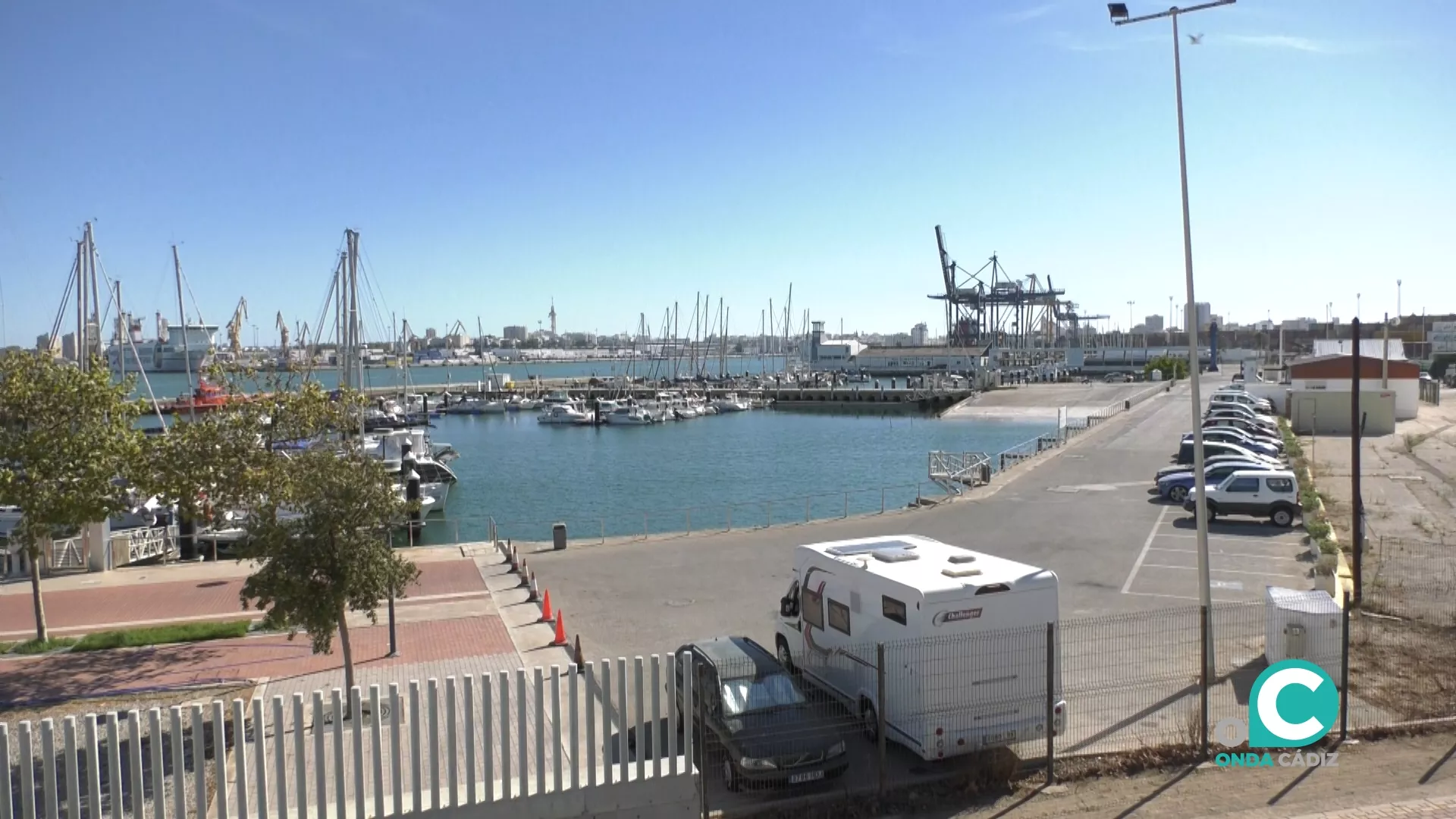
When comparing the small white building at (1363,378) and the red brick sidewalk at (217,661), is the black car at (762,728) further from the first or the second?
the small white building at (1363,378)

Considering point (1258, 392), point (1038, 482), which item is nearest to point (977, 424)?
point (1258, 392)

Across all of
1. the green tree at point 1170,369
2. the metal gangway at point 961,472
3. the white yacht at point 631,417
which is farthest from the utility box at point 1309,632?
the green tree at point 1170,369

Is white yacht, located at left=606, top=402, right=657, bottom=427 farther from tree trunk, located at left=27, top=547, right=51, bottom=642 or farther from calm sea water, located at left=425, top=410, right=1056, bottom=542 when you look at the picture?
tree trunk, located at left=27, top=547, right=51, bottom=642

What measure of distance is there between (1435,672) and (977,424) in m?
67.0

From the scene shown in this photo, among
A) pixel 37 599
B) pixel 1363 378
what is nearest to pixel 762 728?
pixel 37 599

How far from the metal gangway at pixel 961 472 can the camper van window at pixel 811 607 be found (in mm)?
18657

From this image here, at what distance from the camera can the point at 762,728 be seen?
8461mm

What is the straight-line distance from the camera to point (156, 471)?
1457cm

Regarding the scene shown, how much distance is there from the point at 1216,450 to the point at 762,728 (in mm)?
27518

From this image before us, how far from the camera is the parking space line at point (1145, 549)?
55.0 feet

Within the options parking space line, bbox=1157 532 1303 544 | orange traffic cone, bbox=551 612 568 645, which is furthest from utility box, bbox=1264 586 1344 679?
parking space line, bbox=1157 532 1303 544

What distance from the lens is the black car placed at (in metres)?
8.18

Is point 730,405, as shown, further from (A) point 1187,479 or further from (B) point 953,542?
(B) point 953,542

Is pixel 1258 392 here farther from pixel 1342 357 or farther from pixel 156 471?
pixel 156 471
